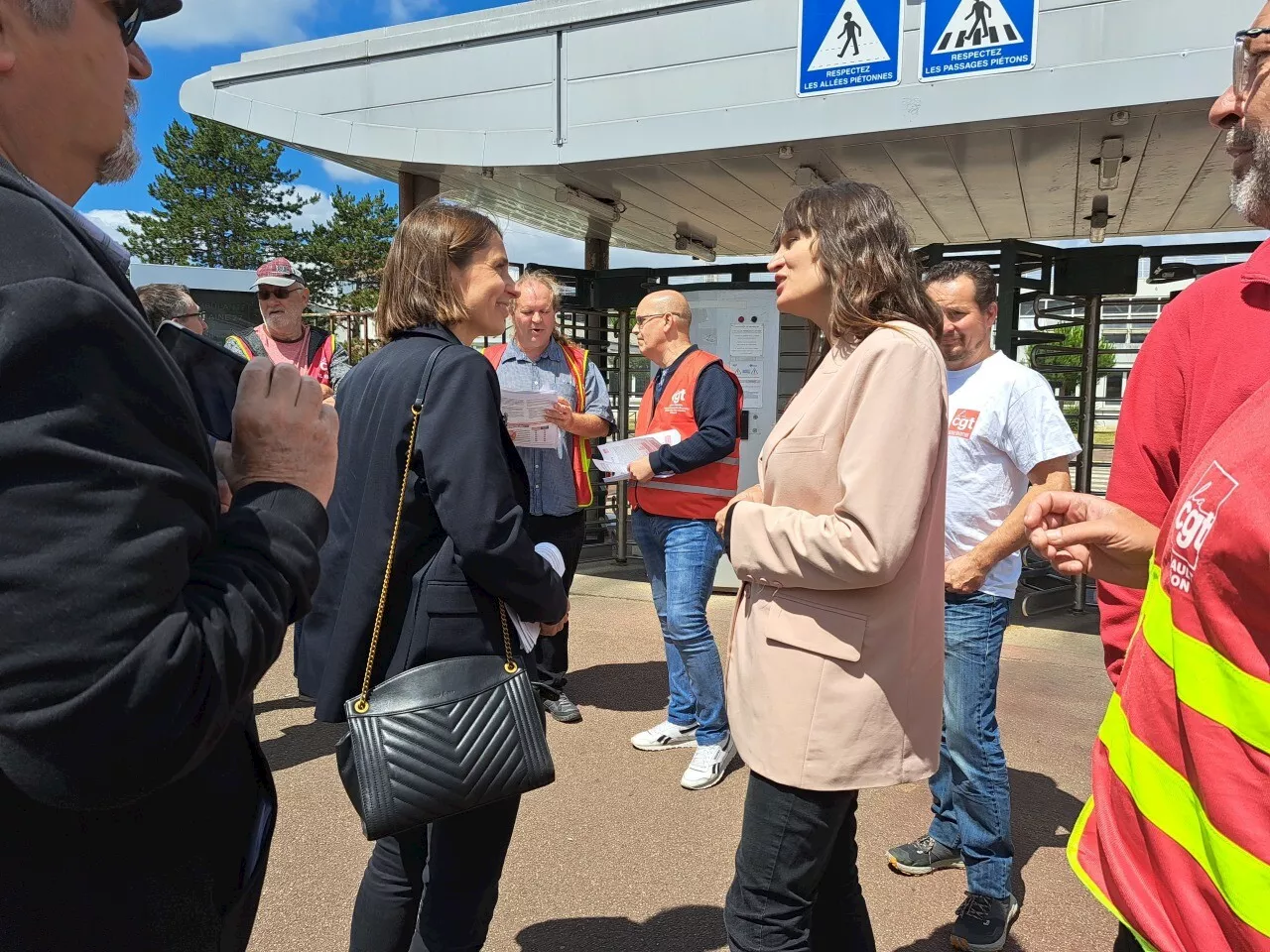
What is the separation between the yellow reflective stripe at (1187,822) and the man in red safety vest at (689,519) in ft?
9.41

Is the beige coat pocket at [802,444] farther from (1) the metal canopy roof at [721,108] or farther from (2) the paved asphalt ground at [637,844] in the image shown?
(1) the metal canopy roof at [721,108]

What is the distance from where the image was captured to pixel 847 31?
538 centimetres

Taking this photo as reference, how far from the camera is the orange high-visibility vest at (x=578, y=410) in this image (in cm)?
479

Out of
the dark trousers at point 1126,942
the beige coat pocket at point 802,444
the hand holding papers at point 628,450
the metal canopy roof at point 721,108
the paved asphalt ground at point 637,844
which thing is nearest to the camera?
the dark trousers at point 1126,942

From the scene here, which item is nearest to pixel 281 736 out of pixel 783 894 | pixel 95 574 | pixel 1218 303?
pixel 783 894

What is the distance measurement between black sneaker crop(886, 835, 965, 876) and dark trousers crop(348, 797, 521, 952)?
1.75m

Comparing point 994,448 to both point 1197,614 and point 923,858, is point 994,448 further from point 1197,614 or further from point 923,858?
point 1197,614

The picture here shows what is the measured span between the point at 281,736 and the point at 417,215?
321cm

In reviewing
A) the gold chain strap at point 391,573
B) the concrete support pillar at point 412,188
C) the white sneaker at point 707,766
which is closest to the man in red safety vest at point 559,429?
the white sneaker at point 707,766

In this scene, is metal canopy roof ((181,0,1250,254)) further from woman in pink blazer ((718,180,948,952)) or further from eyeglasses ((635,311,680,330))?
woman in pink blazer ((718,180,948,952))

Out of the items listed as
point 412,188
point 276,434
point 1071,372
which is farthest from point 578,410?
point 1071,372

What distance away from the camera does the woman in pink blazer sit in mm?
1795

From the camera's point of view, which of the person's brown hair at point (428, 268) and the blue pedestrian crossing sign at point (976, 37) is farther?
the blue pedestrian crossing sign at point (976, 37)

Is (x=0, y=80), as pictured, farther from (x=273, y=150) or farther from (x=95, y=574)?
(x=273, y=150)
